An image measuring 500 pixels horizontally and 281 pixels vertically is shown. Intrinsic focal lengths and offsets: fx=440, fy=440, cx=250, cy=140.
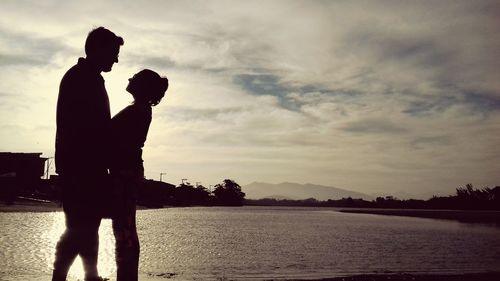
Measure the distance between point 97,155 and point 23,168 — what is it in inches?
2607

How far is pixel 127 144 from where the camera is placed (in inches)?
166

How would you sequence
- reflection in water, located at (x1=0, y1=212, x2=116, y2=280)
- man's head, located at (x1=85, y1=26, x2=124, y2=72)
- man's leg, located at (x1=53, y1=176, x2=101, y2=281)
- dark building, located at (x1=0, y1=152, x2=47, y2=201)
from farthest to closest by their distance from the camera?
dark building, located at (x1=0, y1=152, x2=47, y2=201)
reflection in water, located at (x1=0, y1=212, x2=116, y2=280)
man's head, located at (x1=85, y1=26, x2=124, y2=72)
man's leg, located at (x1=53, y1=176, x2=101, y2=281)

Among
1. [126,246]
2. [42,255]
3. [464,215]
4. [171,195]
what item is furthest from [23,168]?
[171,195]

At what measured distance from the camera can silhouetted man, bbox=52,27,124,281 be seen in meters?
3.88

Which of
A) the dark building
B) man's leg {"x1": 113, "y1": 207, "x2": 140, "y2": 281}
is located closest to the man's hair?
man's leg {"x1": 113, "y1": 207, "x2": 140, "y2": 281}

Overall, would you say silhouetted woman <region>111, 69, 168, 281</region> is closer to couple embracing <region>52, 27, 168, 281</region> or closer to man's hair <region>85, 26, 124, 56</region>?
couple embracing <region>52, 27, 168, 281</region>

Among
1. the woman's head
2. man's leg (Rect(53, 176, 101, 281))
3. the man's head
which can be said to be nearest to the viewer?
man's leg (Rect(53, 176, 101, 281))

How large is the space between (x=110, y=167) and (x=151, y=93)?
834 mm

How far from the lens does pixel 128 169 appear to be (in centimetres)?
423

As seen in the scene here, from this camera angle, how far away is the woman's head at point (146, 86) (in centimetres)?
438

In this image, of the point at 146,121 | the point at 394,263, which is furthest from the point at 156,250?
the point at 146,121

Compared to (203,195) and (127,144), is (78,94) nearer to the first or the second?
(127,144)

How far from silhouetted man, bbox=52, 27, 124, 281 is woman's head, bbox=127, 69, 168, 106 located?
367 millimetres

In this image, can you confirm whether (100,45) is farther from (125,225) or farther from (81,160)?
(125,225)
